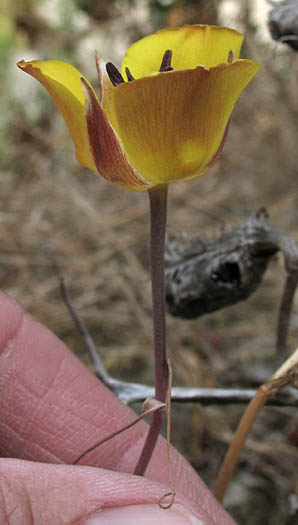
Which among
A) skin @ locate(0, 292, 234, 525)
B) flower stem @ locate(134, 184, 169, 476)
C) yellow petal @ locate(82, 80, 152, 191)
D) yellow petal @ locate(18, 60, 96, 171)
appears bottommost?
skin @ locate(0, 292, 234, 525)

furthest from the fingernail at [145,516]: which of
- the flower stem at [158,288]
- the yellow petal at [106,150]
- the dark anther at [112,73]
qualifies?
the dark anther at [112,73]

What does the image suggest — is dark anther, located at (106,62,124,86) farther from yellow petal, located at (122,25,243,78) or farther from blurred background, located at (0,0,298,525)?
blurred background, located at (0,0,298,525)

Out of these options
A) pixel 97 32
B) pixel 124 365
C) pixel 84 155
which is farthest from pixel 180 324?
pixel 97 32

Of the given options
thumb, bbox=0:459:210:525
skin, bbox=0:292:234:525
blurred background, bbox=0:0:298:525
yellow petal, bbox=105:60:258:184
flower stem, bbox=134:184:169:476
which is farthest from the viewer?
blurred background, bbox=0:0:298:525

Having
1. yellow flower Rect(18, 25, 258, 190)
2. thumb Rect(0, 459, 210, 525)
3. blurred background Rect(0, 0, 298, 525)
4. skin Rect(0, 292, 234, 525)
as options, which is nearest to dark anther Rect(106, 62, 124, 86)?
yellow flower Rect(18, 25, 258, 190)

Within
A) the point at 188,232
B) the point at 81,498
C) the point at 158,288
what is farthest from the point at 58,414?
the point at 188,232

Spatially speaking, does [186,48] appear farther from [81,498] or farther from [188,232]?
[188,232]

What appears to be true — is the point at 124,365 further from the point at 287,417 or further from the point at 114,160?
Answer: the point at 114,160
